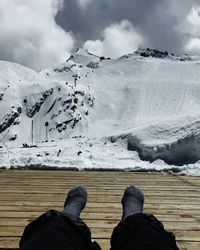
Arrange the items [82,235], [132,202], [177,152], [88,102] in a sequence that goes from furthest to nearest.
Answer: [88,102] < [177,152] < [132,202] < [82,235]

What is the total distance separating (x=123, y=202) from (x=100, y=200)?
1.33m

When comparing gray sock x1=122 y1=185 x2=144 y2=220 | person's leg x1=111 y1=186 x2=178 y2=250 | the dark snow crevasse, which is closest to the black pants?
person's leg x1=111 y1=186 x2=178 y2=250

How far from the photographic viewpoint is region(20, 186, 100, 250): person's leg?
68.6 inches

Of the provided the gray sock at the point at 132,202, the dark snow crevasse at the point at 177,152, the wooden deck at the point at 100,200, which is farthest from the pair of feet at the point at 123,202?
the dark snow crevasse at the point at 177,152

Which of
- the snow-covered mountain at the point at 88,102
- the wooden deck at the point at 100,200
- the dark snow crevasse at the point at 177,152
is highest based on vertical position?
the snow-covered mountain at the point at 88,102

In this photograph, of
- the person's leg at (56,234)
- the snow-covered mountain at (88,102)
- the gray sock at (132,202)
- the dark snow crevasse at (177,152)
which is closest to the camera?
the person's leg at (56,234)

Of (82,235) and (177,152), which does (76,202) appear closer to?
(82,235)

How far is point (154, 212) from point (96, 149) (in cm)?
1373

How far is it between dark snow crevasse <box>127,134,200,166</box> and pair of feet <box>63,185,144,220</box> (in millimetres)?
11499

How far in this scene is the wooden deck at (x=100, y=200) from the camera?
283cm

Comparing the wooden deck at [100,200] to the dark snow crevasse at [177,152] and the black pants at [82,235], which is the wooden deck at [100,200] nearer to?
the black pants at [82,235]

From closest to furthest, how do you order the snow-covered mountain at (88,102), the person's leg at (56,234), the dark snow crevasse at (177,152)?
the person's leg at (56,234) → the dark snow crevasse at (177,152) → the snow-covered mountain at (88,102)

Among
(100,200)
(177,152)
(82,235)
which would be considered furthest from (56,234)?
(177,152)

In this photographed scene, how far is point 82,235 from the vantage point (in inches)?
78.9
